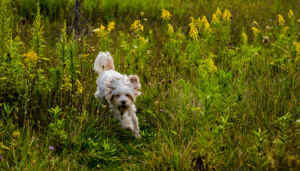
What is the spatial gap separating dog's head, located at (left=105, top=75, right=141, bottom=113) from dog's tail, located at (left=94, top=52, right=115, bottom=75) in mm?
691

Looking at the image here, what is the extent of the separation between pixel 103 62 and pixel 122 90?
971 millimetres

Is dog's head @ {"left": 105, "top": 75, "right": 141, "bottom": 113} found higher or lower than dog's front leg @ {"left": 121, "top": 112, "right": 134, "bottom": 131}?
higher

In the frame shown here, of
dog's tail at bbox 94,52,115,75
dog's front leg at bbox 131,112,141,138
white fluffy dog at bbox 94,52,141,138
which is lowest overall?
dog's front leg at bbox 131,112,141,138

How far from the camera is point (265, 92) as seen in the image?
13.2 feet

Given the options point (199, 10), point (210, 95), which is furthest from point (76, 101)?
point (199, 10)

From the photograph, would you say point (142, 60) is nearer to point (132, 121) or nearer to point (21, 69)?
point (132, 121)

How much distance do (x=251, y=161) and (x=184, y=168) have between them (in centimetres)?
63

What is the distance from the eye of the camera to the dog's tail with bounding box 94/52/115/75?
192 inches

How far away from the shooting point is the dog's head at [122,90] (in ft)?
13.6

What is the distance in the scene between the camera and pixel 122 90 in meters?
4.16

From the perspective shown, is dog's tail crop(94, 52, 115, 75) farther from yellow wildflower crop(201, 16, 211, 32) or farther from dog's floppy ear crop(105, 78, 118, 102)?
yellow wildflower crop(201, 16, 211, 32)

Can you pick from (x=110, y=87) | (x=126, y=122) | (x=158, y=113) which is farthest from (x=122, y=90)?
(x=158, y=113)

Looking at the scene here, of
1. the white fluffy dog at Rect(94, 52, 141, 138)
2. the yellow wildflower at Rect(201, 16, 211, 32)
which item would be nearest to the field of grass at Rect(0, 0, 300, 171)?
the yellow wildflower at Rect(201, 16, 211, 32)

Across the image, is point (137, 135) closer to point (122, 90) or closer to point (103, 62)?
point (122, 90)
